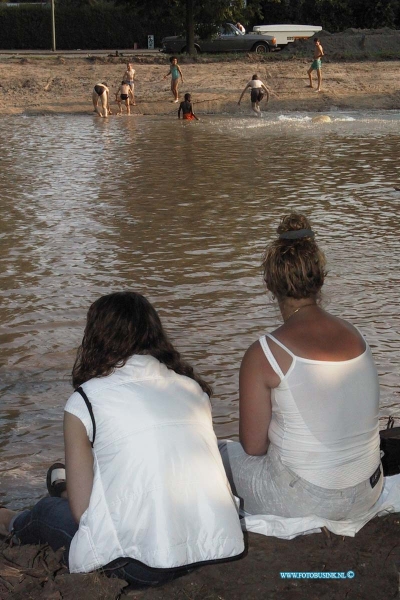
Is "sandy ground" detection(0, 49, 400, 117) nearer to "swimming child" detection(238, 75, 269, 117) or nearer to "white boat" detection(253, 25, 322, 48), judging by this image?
"swimming child" detection(238, 75, 269, 117)

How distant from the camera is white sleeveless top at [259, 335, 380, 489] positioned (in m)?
3.32

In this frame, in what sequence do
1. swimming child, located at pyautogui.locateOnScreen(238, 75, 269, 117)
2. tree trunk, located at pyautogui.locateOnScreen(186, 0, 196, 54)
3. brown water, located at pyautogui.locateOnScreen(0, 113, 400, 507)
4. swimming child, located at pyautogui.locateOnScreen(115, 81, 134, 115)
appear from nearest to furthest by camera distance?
brown water, located at pyautogui.locateOnScreen(0, 113, 400, 507) → swimming child, located at pyautogui.locateOnScreen(238, 75, 269, 117) → swimming child, located at pyautogui.locateOnScreen(115, 81, 134, 115) → tree trunk, located at pyautogui.locateOnScreen(186, 0, 196, 54)

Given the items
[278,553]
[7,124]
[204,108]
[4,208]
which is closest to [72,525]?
[278,553]

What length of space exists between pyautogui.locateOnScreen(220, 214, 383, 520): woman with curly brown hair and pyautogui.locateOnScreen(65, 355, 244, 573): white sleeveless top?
325mm

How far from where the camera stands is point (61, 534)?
3416 mm

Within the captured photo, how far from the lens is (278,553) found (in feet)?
11.3

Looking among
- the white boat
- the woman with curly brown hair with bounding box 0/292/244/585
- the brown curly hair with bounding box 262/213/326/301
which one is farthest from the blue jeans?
the white boat

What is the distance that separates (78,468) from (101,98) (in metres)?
25.5

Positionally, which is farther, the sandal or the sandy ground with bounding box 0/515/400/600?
the sandal

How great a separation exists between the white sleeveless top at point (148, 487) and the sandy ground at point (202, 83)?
1048 inches

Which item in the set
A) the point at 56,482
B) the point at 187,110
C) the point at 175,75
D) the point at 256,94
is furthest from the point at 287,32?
the point at 56,482

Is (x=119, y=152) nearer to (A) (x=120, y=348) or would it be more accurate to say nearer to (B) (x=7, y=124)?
(B) (x=7, y=124)

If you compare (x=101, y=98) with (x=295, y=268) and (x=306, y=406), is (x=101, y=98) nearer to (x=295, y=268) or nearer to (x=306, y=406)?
(x=295, y=268)

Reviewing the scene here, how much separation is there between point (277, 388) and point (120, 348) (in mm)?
582
